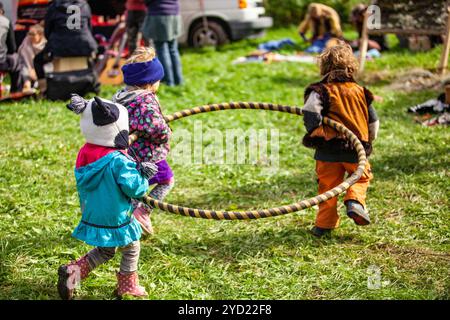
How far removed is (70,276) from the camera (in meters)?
4.41

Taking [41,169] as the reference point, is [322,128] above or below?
above

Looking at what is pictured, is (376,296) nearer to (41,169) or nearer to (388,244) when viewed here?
(388,244)

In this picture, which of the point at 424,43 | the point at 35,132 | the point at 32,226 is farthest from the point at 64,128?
the point at 424,43

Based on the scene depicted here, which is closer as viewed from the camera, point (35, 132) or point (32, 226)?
point (32, 226)

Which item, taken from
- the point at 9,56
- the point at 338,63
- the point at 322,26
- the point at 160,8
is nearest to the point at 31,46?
the point at 9,56

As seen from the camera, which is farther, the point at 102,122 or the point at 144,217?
the point at 144,217

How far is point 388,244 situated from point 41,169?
12.2 ft

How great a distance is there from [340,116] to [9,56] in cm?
655

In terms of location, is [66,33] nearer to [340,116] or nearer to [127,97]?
[127,97]

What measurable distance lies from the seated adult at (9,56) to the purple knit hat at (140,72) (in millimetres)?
5413

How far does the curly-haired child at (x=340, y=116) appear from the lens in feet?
17.5

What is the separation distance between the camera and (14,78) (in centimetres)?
1052

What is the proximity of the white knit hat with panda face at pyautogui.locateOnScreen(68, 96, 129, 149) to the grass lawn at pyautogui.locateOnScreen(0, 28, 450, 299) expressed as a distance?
109cm

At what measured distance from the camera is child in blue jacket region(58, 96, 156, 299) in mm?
4254
